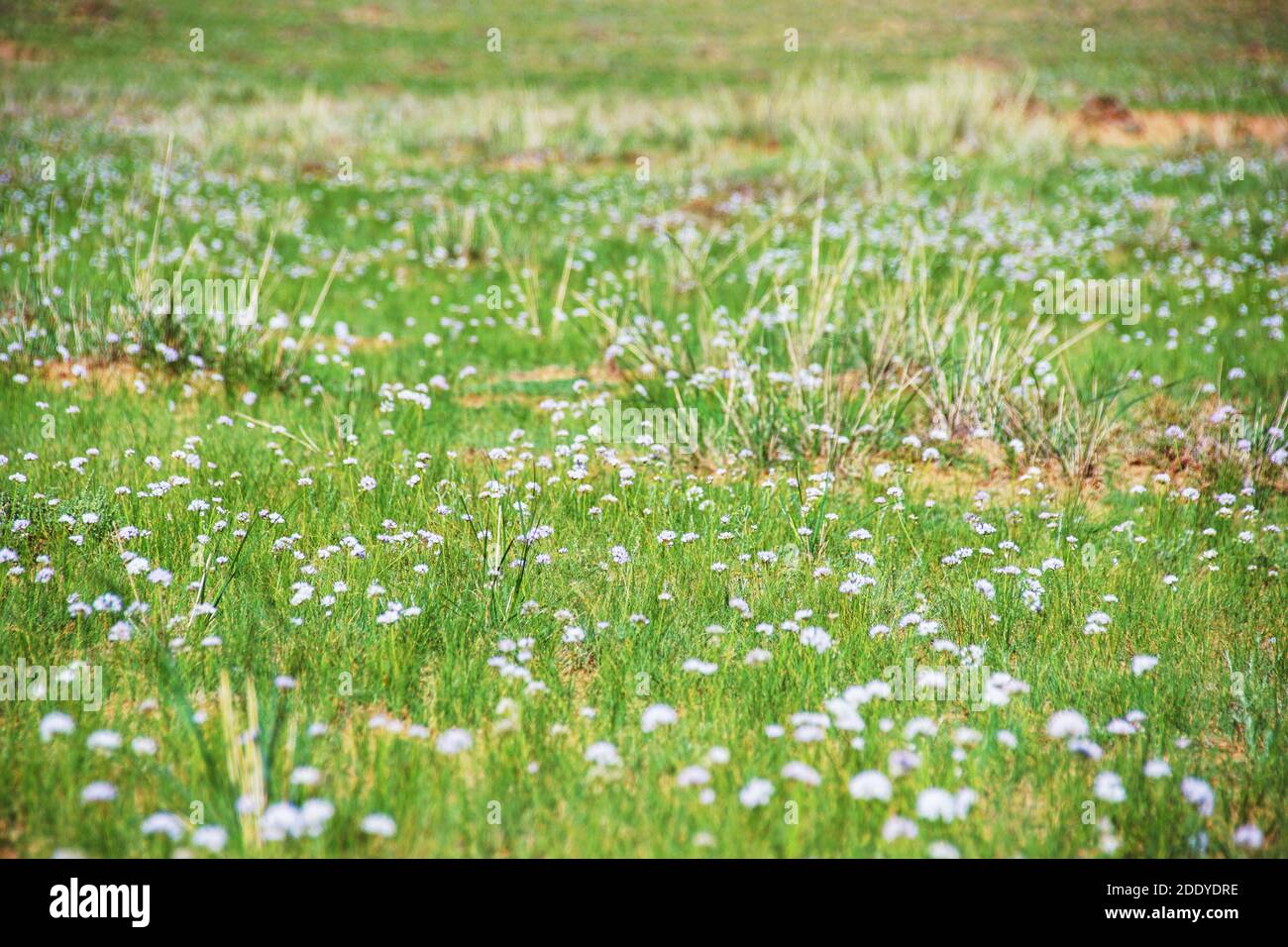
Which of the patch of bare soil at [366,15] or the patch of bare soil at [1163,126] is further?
the patch of bare soil at [366,15]

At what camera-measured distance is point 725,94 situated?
2145cm

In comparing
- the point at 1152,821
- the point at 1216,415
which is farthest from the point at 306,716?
the point at 1216,415

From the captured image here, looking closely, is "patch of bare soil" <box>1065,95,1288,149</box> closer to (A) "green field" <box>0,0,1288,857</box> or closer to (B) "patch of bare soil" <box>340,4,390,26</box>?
(A) "green field" <box>0,0,1288,857</box>

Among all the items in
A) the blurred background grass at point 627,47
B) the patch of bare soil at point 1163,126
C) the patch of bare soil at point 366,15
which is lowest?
the patch of bare soil at point 1163,126

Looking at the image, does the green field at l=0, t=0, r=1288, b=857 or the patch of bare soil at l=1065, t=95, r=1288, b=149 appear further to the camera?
the patch of bare soil at l=1065, t=95, r=1288, b=149

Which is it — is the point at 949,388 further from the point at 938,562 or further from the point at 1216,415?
the point at 938,562

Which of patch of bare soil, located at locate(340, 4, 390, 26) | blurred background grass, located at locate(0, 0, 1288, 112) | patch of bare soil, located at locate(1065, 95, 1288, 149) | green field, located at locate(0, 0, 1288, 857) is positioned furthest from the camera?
patch of bare soil, located at locate(340, 4, 390, 26)

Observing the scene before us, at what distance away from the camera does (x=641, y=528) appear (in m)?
4.98

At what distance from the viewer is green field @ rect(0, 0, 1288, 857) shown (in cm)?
298

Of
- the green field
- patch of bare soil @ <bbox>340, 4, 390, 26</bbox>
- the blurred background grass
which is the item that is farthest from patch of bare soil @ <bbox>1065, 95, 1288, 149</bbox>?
patch of bare soil @ <bbox>340, 4, 390, 26</bbox>

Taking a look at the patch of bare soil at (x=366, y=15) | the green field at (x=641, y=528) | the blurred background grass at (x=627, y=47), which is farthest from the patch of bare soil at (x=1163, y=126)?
the patch of bare soil at (x=366, y=15)

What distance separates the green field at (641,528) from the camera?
2980mm

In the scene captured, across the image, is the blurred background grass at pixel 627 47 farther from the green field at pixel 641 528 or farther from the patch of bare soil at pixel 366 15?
the green field at pixel 641 528

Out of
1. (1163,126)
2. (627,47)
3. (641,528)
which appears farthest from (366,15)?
(641,528)
